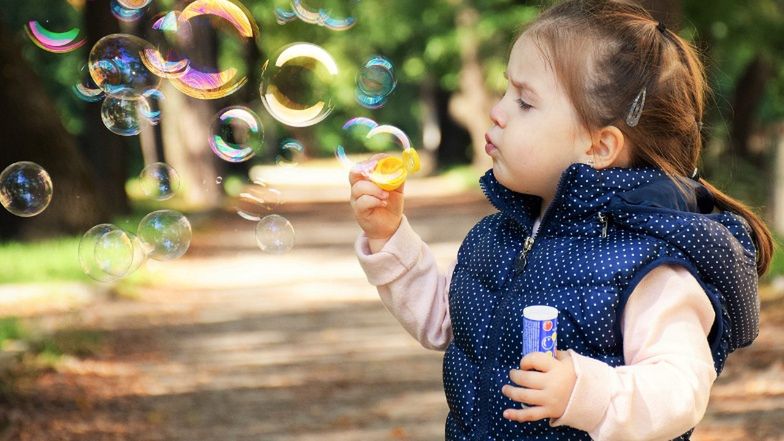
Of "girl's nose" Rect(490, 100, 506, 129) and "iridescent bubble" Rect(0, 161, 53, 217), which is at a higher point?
"girl's nose" Rect(490, 100, 506, 129)

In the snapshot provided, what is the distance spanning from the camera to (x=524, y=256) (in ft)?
7.37

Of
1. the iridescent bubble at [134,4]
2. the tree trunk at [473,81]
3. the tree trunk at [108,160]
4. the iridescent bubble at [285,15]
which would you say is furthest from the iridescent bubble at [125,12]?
the tree trunk at [473,81]

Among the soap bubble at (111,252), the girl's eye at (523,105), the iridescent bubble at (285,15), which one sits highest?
the girl's eye at (523,105)

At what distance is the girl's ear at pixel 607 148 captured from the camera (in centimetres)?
218

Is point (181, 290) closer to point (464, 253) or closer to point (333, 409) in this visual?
point (333, 409)

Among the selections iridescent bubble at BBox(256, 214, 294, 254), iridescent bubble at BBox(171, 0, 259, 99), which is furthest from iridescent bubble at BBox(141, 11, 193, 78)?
iridescent bubble at BBox(256, 214, 294, 254)

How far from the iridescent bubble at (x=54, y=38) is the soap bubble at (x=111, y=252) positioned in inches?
33.4

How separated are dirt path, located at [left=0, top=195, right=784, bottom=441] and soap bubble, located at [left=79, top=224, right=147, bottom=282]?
4.70 ft

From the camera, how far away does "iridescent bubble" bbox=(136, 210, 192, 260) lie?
4.14 metres

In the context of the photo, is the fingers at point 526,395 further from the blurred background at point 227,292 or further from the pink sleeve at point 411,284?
the blurred background at point 227,292

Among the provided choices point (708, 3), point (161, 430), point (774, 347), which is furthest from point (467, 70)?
point (161, 430)

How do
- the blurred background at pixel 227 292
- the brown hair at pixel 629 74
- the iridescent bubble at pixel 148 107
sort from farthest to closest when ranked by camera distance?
Result: 1. the blurred background at pixel 227 292
2. the iridescent bubble at pixel 148 107
3. the brown hair at pixel 629 74

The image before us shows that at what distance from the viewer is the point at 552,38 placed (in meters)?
2.20

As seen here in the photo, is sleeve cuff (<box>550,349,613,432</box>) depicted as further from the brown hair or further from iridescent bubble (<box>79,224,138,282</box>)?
iridescent bubble (<box>79,224,138,282</box>)
